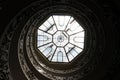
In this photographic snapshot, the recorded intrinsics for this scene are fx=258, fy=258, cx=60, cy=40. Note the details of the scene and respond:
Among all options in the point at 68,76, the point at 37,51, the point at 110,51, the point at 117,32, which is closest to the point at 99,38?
the point at 110,51

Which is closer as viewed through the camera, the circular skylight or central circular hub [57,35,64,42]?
the circular skylight

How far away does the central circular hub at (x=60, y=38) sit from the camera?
1592cm

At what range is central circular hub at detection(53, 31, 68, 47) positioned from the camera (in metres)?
15.9

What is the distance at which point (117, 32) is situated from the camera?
33.6ft

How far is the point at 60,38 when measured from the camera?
1602cm

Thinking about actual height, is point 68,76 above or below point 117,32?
below

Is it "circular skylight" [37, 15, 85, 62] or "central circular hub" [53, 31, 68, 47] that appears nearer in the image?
"circular skylight" [37, 15, 85, 62]

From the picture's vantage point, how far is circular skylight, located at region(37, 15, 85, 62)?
1564 cm

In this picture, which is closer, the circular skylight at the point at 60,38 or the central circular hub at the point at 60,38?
the circular skylight at the point at 60,38

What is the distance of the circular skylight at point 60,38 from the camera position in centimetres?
1564

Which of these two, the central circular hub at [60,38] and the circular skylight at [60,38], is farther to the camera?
the central circular hub at [60,38]

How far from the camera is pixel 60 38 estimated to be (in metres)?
16.0

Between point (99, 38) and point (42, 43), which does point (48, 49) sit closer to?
point (42, 43)

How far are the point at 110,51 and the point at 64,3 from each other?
2899 millimetres
